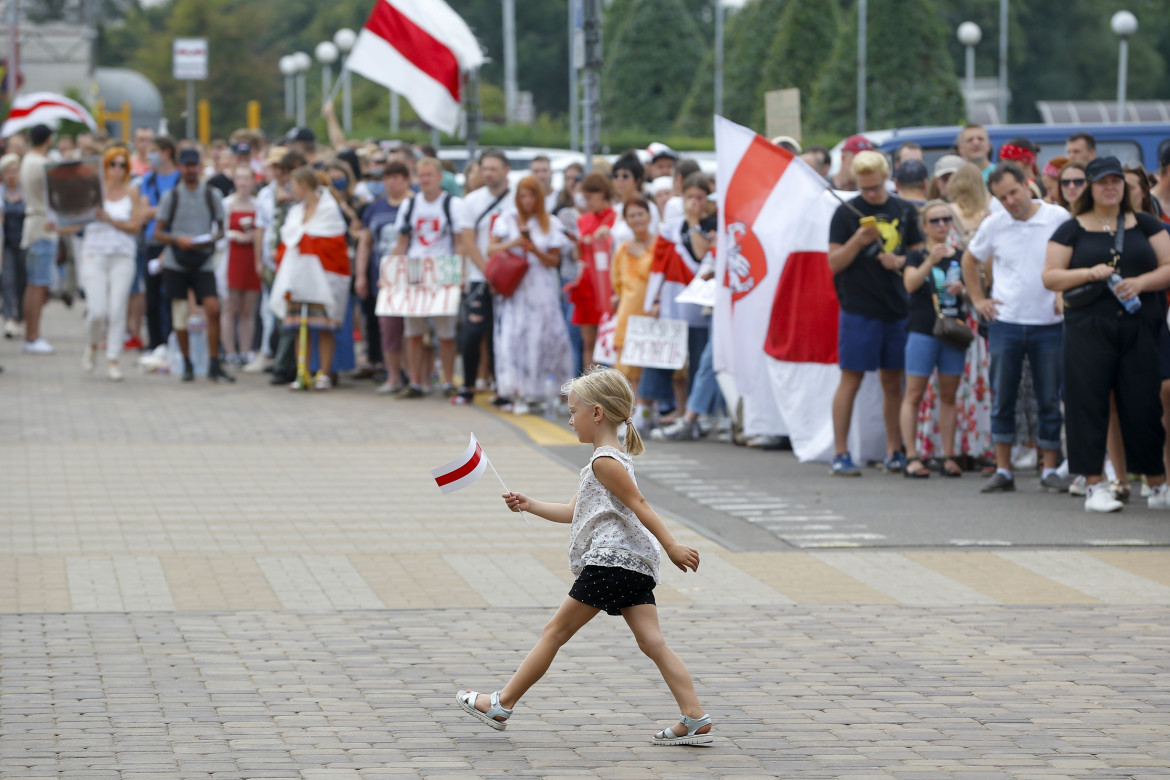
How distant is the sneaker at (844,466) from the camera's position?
11.5m

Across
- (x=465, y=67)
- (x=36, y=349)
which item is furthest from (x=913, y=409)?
(x=36, y=349)

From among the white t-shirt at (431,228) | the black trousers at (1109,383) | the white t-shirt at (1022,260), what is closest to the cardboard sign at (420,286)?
the white t-shirt at (431,228)

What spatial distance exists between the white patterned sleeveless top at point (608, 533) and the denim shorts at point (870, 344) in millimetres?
5873

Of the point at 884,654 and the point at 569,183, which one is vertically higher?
the point at 569,183

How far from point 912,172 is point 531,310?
406 cm

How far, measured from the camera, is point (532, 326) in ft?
47.6

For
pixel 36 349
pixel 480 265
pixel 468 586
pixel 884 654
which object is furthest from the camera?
pixel 36 349

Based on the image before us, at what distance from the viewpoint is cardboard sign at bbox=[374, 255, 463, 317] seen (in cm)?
1505

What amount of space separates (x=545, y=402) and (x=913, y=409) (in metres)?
4.55

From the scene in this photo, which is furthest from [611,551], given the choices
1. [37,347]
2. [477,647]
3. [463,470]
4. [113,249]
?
[37,347]

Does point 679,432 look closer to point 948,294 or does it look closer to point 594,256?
point 594,256

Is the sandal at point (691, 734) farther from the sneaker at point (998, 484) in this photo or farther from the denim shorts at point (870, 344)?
the denim shorts at point (870, 344)

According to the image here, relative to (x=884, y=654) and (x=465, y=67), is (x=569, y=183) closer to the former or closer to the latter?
(x=465, y=67)

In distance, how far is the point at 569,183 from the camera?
655 inches
